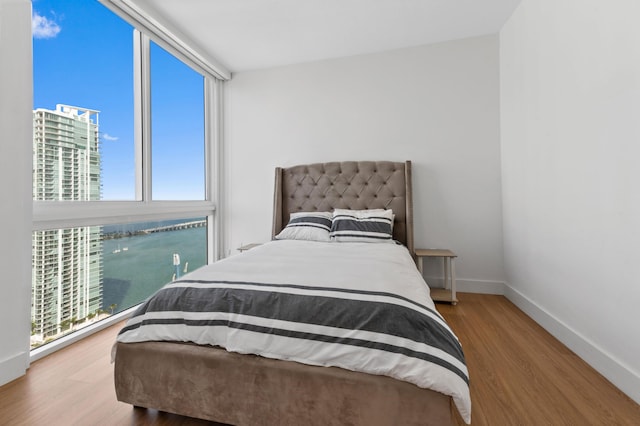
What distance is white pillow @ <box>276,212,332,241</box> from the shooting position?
2.88 meters

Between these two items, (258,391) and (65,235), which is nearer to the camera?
(258,391)

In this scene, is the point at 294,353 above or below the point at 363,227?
below

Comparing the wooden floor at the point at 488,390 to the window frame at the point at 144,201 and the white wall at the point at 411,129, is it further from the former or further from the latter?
the white wall at the point at 411,129

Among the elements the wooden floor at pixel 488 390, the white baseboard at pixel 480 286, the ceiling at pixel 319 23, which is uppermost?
the ceiling at pixel 319 23

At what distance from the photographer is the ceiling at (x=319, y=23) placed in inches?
99.7

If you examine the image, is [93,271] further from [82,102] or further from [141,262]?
[82,102]

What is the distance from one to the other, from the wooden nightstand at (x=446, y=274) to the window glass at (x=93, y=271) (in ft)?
8.92

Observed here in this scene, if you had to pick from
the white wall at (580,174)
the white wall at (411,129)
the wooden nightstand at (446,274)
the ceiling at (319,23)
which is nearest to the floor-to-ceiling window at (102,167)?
the ceiling at (319,23)

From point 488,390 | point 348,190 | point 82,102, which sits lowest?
point 488,390

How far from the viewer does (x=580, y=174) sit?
1849mm

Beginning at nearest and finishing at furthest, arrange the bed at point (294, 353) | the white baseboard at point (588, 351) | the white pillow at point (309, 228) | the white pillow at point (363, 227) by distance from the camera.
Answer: the bed at point (294, 353)
the white baseboard at point (588, 351)
the white pillow at point (363, 227)
the white pillow at point (309, 228)

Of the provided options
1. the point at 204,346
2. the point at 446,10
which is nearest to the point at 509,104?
the point at 446,10

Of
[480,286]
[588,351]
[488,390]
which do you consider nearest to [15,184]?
[488,390]

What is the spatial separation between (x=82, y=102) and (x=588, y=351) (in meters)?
3.99
